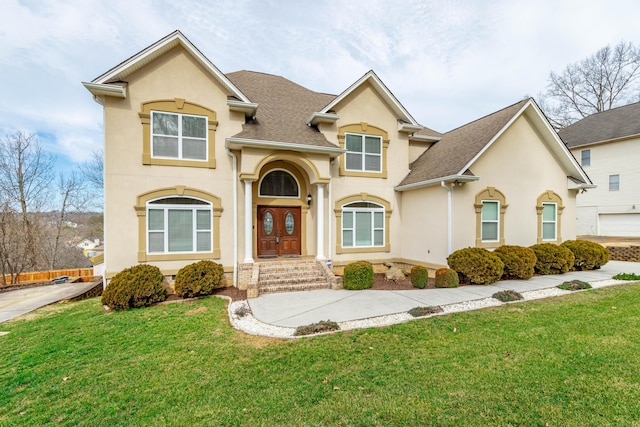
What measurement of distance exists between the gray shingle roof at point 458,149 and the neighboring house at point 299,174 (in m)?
0.08

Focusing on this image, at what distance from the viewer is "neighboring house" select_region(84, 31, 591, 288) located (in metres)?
9.27

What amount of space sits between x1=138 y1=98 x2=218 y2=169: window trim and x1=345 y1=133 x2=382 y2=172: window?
17.2ft

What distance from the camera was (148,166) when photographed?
30.7ft

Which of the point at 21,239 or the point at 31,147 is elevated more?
the point at 31,147

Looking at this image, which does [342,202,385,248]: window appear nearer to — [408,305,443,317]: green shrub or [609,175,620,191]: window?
[408,305,443,317]: green shrub

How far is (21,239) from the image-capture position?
633 inches

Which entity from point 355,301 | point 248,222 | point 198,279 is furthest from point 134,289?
point 355,301

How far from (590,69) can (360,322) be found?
42.0 metres

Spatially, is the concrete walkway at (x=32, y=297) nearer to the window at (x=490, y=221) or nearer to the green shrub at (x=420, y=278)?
the green shrub at (x=420, y=278)

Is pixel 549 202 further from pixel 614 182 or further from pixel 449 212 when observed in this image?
pixel 614 182

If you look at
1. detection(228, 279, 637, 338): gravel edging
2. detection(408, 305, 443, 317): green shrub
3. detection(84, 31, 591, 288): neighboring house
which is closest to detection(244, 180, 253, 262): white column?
detection(84, 31, 591, 288): neighboring house

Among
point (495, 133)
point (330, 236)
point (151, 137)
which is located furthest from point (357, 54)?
point (151, 137)

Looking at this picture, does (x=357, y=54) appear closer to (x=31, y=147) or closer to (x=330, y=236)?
(x=330, y=236)

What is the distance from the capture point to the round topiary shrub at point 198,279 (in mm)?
8695
